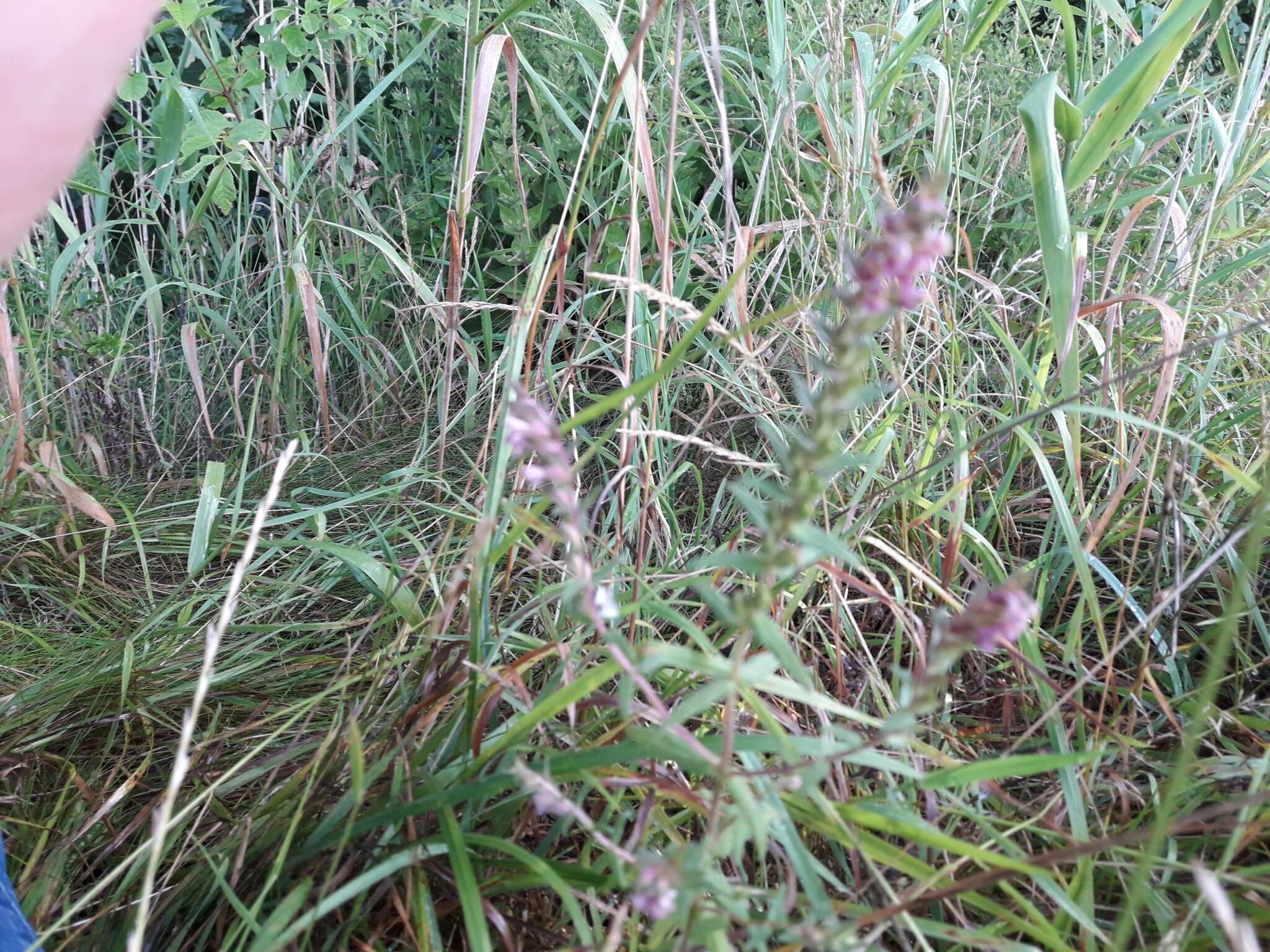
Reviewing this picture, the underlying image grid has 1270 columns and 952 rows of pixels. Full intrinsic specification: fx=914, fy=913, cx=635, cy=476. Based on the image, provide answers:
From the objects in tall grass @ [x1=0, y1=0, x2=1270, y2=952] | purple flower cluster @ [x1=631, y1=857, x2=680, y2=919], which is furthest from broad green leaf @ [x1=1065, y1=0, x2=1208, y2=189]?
purple flower cluster @ [x1=631, y1=857, x2=680, y2=919]

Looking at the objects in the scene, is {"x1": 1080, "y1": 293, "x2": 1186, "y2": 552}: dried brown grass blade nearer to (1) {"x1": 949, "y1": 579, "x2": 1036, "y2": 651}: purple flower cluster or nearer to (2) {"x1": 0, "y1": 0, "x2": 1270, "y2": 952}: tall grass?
(2) {"x1": 0, "y1": 0, "x2": 1270, "y2": 952}: tall grass

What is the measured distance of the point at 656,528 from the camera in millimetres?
1015

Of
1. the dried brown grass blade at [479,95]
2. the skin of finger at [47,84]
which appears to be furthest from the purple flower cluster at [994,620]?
the dried brown grass blade at [479,95]

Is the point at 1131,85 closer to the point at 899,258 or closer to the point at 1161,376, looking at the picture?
the point at 1161,376

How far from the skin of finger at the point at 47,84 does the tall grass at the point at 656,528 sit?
0.22 meters

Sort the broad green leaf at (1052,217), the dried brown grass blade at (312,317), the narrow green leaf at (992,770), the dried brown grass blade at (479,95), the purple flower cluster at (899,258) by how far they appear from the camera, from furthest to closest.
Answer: the dried brown grass blade at (312,317) → the dried brown grass blade at (479,95) → the broad green leaf at (1052,217) → the narrow green leaf at (992,770) → the purple flower cluster at (899,258)

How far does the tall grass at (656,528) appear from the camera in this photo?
542mm

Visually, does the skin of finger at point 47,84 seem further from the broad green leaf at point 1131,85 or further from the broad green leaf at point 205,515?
the broad green leaf at point 1131,85

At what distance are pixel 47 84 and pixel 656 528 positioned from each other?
706 mm

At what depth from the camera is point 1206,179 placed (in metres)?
1.21

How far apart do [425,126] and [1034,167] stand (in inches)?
59.3

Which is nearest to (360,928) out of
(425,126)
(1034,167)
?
(1034,167)

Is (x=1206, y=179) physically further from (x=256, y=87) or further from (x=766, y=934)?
(x=256, y=87)

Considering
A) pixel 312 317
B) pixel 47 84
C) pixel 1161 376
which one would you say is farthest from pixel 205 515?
pixel 1161 376
